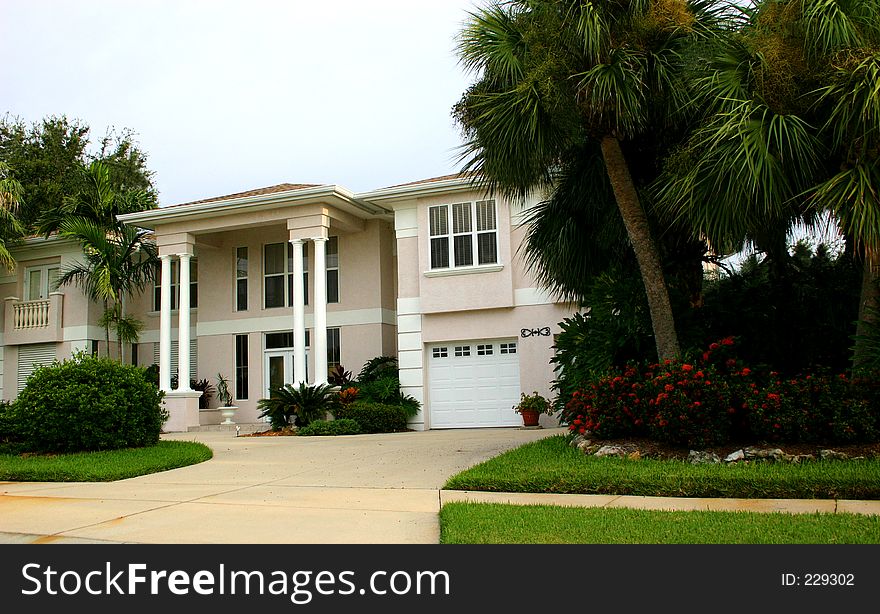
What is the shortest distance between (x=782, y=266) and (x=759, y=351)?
200 centimetres

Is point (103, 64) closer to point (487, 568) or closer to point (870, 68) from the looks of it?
point (870, 68)

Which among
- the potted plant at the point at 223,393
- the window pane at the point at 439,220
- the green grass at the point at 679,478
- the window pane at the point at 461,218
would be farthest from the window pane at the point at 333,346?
the green grass at the point at 679,478

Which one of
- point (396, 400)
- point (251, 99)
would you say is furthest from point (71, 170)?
point (396, 400)

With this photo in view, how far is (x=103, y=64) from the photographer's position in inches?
923

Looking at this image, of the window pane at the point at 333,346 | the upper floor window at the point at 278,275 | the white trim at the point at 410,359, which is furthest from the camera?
the upper floor window at the point at 278,275

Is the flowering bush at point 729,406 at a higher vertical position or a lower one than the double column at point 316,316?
lower

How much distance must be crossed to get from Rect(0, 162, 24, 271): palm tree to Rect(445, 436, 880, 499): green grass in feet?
60.4

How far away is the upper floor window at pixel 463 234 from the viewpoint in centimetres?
1980

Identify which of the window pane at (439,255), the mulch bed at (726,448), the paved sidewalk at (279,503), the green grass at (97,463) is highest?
the window pane at (439,255)

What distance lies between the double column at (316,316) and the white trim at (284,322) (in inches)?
76.8

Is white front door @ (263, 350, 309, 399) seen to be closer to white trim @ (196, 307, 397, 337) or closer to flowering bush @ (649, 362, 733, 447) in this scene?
white trim @ (196, 307, 397, 337)

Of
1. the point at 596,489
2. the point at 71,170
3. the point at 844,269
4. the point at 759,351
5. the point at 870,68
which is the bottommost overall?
the point at 596,489

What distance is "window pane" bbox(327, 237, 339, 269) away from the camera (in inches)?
890

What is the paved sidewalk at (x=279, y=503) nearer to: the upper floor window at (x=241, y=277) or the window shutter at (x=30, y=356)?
the upper floor window at (x=241, y=277)
